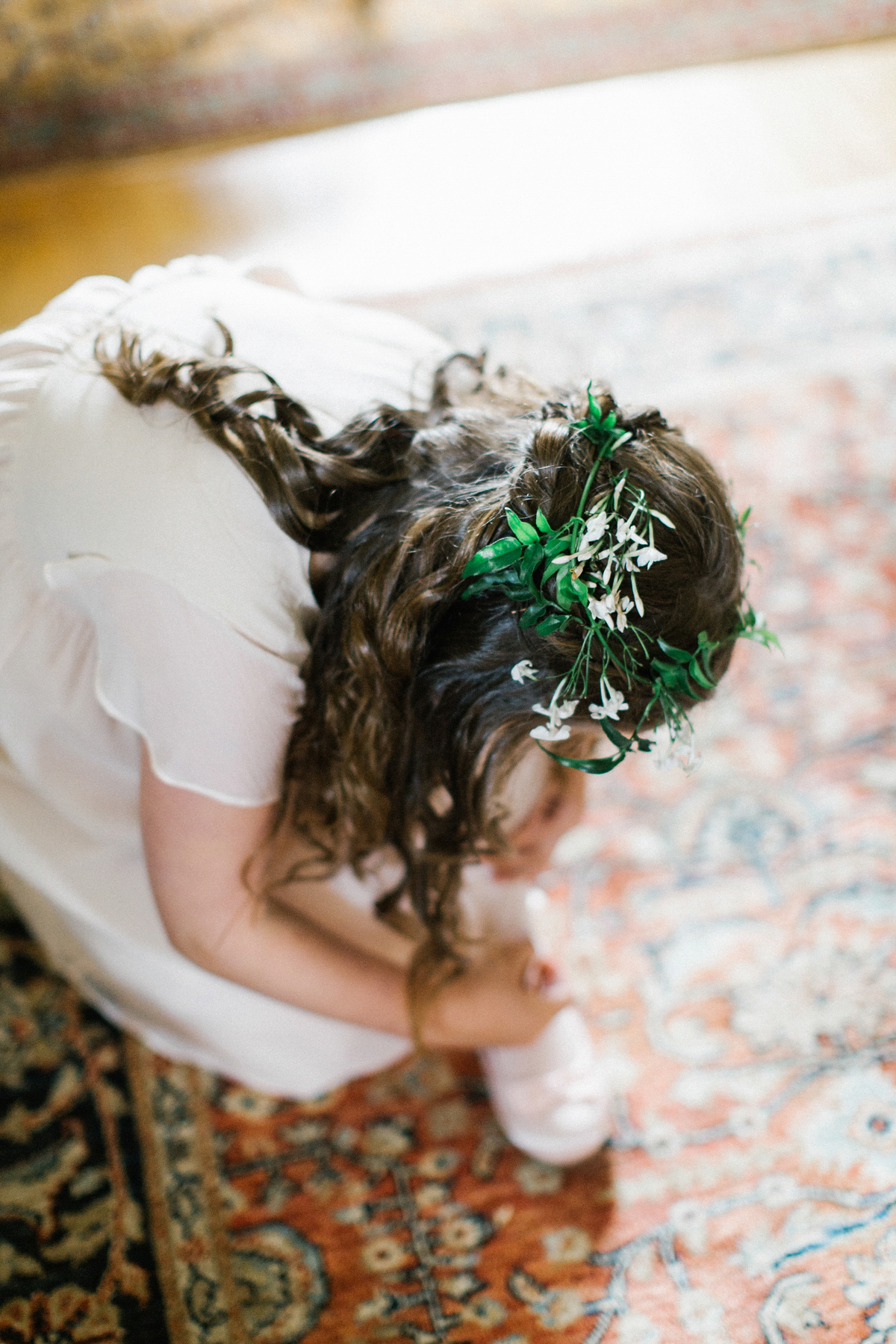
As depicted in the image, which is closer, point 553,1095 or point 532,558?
point 532,558

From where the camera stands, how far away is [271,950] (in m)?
0.89

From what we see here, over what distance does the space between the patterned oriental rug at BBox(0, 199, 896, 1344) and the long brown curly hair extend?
0.44 meters

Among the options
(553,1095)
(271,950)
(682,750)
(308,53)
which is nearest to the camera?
(682,750)

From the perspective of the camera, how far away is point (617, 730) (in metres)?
0.73

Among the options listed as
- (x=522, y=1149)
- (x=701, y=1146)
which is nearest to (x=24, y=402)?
(x=522, y=1149)

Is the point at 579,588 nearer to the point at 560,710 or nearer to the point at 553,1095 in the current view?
the point at 560,710

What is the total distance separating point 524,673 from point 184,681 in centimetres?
25

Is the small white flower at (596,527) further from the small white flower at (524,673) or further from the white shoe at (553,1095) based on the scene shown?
the white shoe at (553,1095)

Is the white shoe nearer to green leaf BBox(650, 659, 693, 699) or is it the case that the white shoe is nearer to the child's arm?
the child's arm

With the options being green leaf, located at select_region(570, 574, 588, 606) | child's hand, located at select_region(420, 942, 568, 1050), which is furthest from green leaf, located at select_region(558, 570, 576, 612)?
child's hand, located at select_region(420, 942, 568, 1050)

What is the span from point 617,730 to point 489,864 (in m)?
0.36

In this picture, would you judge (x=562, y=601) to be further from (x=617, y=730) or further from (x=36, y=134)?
(x=36, y=134)

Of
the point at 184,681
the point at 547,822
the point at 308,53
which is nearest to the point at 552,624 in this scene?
the point at 184,681

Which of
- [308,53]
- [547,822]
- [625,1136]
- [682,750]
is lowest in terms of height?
[625,1136]
